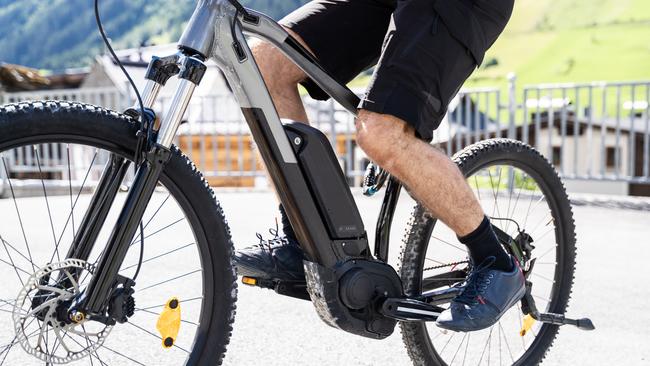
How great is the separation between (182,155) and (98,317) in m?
0.40

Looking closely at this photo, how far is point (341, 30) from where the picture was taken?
7.73 ft

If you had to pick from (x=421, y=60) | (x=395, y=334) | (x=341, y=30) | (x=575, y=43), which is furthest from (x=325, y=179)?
(x=575, y=43)

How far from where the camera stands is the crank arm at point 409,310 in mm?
2158

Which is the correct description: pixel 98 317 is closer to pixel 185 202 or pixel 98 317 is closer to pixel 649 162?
pixel 185 202

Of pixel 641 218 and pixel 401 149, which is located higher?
pixel 641 218

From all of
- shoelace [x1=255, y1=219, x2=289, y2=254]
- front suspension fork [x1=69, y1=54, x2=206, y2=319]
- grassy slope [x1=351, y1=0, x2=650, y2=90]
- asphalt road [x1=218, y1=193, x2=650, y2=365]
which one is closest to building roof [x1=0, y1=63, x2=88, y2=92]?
asphalt road [x1=218, y1=193, x2=650, y2=365]

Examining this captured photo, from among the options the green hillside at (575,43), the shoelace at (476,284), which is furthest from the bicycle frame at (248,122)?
the green hillside at (575,43)

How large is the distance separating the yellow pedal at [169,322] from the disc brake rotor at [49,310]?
0.74 ft

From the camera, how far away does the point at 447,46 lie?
207 centimetres

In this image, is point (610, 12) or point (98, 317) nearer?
point (98, 317)

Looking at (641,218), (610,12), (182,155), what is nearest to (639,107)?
(641,218)

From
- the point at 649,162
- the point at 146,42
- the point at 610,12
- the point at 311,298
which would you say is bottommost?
the point at 311,298

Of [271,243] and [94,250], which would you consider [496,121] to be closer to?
[271,243]

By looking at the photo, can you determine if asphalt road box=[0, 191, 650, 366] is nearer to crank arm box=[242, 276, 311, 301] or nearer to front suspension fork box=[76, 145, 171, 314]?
Answer: front suspension fork box=[76, 145, 171, 314]
